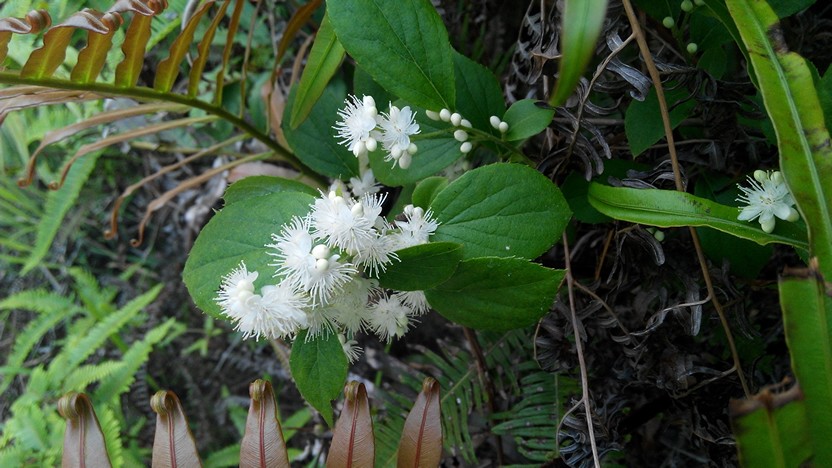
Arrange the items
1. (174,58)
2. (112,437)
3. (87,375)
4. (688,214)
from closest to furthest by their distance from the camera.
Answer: (688,214) < (174,58) < (112,437) < (87,375)

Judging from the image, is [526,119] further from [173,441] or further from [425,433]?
[173,441]

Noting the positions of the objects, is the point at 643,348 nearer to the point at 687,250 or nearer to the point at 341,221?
the point at 687,250

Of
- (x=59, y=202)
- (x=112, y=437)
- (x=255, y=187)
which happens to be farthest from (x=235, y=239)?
(x=59, y=202)

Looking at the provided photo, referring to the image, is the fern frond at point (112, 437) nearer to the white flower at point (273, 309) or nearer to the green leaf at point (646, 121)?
the white flower at point (273, 309)

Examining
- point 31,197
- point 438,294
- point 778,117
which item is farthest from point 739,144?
point 31,197

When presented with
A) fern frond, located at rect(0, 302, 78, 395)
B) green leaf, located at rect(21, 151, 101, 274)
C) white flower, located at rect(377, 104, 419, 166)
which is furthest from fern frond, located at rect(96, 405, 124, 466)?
white flower, located at rect(377, 104, 419, 166)

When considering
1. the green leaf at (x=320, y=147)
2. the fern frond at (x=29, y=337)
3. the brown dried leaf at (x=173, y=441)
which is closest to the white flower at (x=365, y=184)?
the green leaf at (x=320, y=147)

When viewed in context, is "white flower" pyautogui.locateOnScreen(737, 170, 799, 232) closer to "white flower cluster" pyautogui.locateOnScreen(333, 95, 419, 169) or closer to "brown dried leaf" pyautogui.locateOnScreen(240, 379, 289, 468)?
"white flower cluster" pyautogui.locateOnScreen(333, 95, 419, 169)
